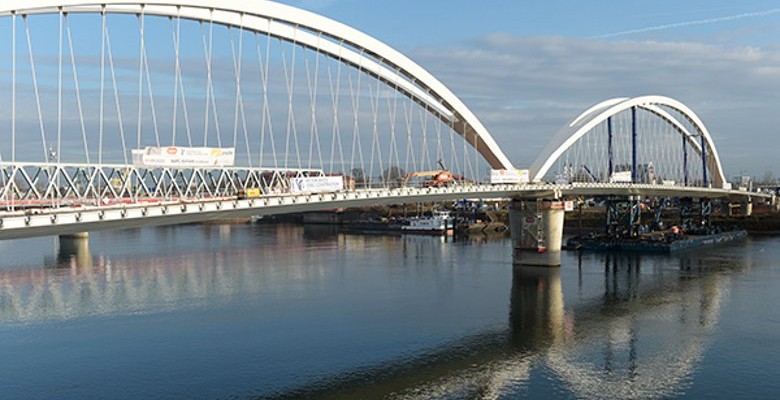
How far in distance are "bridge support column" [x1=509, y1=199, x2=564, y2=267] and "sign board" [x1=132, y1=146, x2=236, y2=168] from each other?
28012 mm

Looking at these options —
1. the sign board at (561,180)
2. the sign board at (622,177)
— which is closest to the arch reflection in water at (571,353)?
the sign board at (561,180)

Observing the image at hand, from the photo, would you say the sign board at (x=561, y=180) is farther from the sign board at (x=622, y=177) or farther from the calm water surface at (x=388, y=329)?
the sign board at (x=622, y=177)

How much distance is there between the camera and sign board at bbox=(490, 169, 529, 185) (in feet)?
158

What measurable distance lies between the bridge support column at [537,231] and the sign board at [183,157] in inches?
1103

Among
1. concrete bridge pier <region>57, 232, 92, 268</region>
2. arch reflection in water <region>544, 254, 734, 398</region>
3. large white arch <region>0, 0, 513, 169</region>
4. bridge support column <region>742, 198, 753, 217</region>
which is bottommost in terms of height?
arch reflection in water <region>544, 254, 734, 398</region>

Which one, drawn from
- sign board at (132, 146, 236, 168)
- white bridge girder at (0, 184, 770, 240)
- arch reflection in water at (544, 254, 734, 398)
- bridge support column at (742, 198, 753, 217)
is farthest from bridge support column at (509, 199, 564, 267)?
bridge support column at (742, 198, 753, 217)

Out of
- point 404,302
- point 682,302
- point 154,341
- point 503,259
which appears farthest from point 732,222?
point 154,341

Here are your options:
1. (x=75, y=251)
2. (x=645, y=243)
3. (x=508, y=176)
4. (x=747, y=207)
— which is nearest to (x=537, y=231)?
(x=508, y=176)

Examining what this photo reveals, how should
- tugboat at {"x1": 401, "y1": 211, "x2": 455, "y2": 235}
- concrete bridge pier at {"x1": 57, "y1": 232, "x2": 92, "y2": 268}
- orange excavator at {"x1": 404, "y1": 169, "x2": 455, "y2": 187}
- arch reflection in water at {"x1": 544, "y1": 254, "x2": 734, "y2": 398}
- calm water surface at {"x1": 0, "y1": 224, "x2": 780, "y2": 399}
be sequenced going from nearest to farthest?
1. calm water surface at {"x1": 0, "y1": 224, "x2": 780, "y2": 399}
2. arch reflection in water at {"x1": 544, "y1": 254, "x2": 734, "y2": 398}
3. orange excavator at {"x1": 404, "y1": 169, "x2": 455, "y2": 187}
4. concrete bridge pier at {"x1": 57, "y1": 232, "x2": 92, "y2": 268}
5. tugboat at {"x1": 401, "y1": 211, "x2": 455, "y2": 235}

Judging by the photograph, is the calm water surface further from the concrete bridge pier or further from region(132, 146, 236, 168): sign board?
region(132, 146, 236, 168): sign board

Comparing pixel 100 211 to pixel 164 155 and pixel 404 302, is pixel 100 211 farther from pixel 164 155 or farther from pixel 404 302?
pixel 404 302

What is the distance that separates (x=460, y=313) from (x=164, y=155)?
50.9ft

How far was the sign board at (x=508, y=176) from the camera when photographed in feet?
158

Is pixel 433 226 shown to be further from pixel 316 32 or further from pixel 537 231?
pixel 316 32
